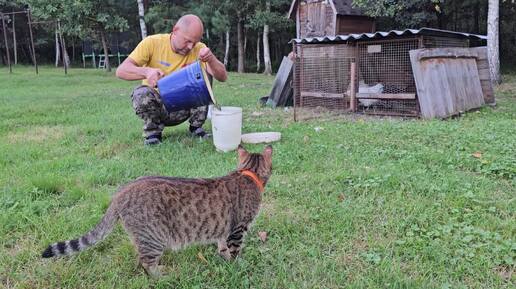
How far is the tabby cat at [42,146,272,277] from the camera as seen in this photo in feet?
6.41

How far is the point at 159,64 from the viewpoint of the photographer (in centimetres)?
445

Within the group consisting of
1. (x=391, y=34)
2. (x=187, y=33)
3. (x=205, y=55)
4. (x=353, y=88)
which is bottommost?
Answer: (x=353, y=88)

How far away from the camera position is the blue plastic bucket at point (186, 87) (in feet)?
13.0

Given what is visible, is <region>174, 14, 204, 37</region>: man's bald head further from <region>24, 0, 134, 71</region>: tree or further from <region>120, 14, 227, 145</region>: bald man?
<region>24, 0, 134, 71</region>: tree

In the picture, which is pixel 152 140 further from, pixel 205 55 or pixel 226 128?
pixel 205 55

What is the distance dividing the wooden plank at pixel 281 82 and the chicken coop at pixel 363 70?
200 mm

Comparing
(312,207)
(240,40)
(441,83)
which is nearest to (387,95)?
(441,83)

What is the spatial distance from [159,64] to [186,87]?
2.14 ft

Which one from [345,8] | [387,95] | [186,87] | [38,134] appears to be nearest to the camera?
[186,87]

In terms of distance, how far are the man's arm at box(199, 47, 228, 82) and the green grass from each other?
809 mm

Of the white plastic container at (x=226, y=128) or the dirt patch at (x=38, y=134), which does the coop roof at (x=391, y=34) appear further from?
the dirt patch at (x=38, y=134)

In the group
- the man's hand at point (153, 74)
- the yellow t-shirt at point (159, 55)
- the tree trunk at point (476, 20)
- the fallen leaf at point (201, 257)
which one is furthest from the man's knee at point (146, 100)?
the tree trunk at point (476, 20)

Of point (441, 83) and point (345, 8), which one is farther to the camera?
point (345, 8)

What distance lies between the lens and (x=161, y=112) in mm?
4594
